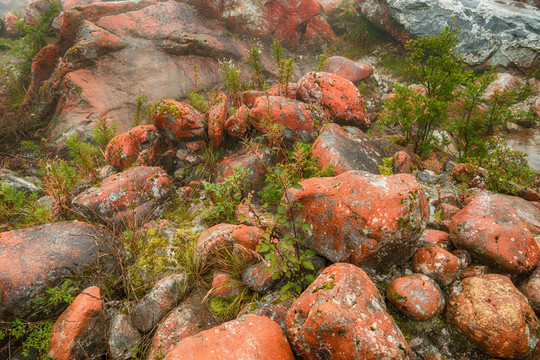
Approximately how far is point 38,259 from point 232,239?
Answer: 7.95ft

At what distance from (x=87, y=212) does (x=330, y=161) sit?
4.05 m

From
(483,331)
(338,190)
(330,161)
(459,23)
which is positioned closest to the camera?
(483,331)

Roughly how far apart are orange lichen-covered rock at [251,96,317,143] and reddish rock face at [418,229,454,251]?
2.48 metres

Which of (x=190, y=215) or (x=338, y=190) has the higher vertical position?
(x=338, y=190)

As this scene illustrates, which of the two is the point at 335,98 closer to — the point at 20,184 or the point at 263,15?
the point at 263,15

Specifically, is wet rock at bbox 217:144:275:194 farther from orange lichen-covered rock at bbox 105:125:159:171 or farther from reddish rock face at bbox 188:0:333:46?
reddish rock face at bbox 188:0:333:46

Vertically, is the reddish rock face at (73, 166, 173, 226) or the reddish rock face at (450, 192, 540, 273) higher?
the reddish rock face at (450, 192, 540, 273)

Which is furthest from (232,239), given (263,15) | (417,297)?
(263,15)

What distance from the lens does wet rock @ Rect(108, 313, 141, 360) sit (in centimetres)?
309

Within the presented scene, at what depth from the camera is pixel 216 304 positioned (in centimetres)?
333

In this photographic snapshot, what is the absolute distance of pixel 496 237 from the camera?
293cm

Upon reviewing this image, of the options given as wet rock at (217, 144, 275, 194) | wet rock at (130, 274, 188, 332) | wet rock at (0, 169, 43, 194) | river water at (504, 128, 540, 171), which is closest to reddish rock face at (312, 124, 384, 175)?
wet rock at (217, 144, 275, 194)

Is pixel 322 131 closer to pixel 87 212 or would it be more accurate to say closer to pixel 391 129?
pixel 391 129

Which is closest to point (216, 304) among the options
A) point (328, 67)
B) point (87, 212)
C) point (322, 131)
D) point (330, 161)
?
point (330, 161)
